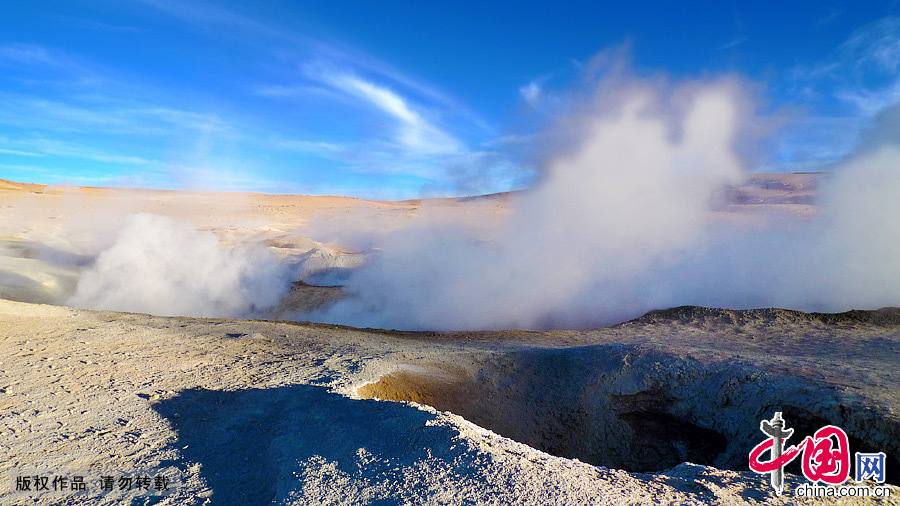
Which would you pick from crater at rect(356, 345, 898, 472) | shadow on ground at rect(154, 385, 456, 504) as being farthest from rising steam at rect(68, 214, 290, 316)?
shadow on ground at rect(154, 385, 456, 504)

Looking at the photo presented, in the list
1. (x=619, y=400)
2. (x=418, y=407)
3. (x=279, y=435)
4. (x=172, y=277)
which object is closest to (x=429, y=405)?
(x=418, y=407)

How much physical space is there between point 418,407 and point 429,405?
1.34 m

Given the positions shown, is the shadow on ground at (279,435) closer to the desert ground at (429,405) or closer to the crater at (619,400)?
the desert ground at (429,405)

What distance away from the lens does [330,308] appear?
39.4 ft

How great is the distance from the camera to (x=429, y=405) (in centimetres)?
508

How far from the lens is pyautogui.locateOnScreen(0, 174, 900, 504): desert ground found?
9.31ft

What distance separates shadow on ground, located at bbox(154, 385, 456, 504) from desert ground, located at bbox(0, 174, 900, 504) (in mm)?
16

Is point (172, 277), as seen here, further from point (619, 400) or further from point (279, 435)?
point (619, 400)

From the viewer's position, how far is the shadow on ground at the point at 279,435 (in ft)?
9.73

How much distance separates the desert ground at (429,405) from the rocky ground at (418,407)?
0.7 inches

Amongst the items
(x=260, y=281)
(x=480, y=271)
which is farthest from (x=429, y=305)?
(x=260, y=281)

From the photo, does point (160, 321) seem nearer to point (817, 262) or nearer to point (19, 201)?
point (817, 262)

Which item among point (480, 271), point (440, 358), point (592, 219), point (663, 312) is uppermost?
point (592, 219)

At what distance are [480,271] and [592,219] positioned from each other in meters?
2.87
